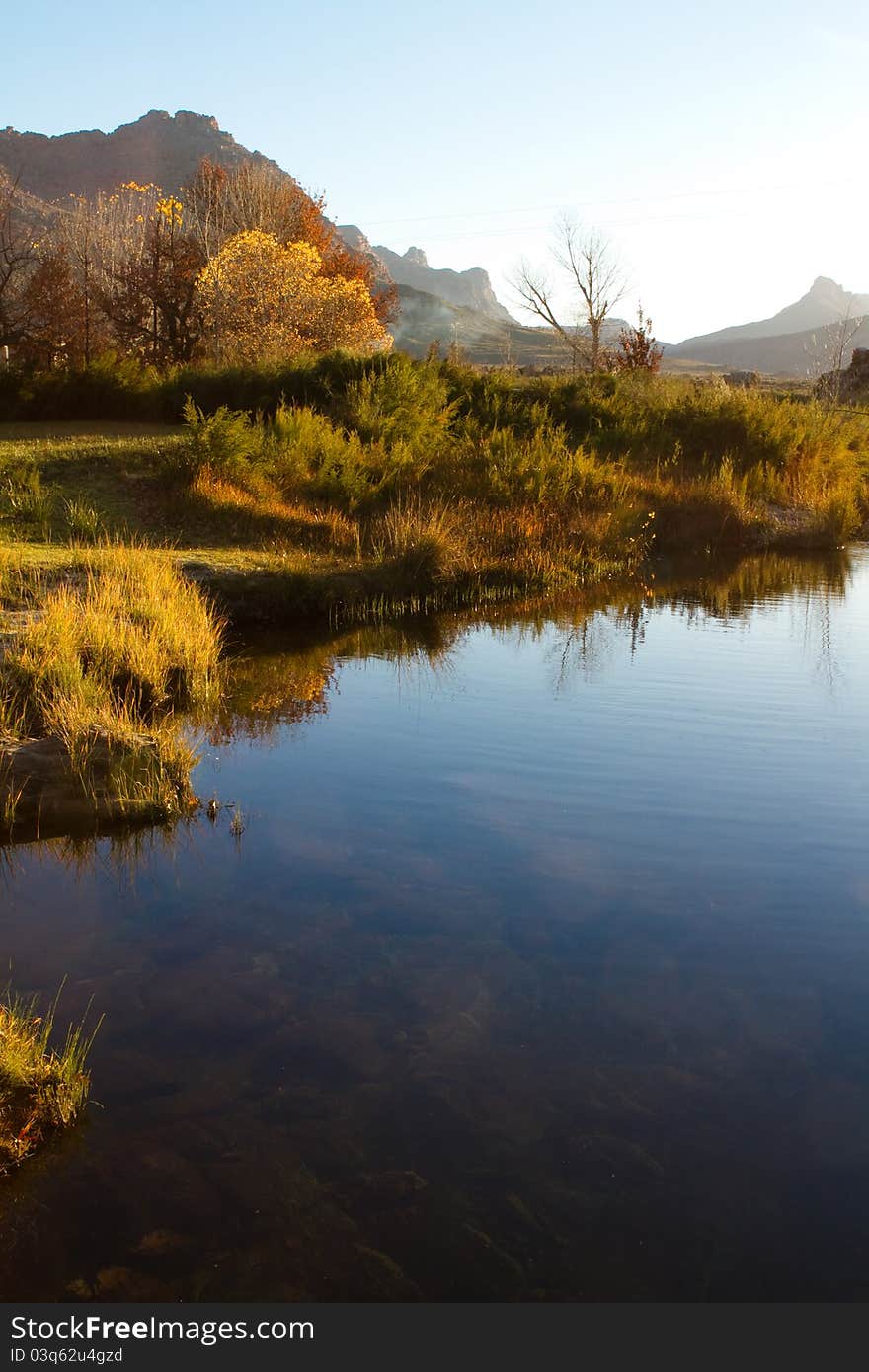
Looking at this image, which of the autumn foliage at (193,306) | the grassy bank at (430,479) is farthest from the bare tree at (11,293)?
the grassy bank at (430,479)

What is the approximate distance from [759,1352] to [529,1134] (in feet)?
3.53

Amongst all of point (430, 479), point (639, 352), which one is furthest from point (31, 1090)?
point (639, 352)

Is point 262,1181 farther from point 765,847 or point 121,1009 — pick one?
point 765,847

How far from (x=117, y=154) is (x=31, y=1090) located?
156123mm

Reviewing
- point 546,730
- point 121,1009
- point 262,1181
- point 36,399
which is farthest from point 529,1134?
point 36,399

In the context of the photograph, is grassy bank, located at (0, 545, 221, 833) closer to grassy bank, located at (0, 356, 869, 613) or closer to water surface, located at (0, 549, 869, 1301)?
water surface, located at (0, 549, 869, 1301)

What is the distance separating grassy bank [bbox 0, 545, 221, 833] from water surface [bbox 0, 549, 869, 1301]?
0.45 m

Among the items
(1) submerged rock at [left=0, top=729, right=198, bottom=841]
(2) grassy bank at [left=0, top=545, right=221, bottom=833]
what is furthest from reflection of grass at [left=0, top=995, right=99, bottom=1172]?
(2) grassy bank at [left=0, top=545, right=221, bottom=833]

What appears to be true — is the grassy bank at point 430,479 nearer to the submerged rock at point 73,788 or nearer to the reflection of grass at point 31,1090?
the submerged rock at point 73,788

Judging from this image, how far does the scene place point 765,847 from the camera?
6570mm

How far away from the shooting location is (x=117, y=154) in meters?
140

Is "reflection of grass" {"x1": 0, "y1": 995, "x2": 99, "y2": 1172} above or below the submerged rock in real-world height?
below

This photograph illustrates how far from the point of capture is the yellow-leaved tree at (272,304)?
3281 cm

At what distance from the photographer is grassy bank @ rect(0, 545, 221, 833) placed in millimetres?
7125
